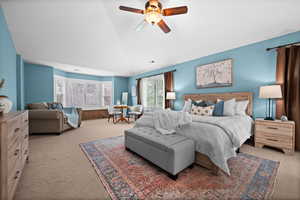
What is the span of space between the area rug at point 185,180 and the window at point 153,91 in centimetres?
379

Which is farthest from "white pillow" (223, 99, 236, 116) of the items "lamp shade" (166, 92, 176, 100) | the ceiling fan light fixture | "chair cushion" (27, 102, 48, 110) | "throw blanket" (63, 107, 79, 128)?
"chair cushion" (27, 102, 48, 110)

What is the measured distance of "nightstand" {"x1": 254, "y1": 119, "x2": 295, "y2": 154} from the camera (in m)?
2.30

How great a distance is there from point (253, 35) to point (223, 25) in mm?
778

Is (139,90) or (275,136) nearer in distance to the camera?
(275,136)

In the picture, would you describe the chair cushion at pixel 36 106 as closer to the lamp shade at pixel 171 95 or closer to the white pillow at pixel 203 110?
the lamp shade at pixel 171 95

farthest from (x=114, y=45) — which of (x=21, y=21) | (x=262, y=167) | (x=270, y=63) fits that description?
(x=262, y=167)

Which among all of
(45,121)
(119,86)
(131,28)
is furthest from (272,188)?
(119,86)

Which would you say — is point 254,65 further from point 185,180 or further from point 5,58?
point 5,58

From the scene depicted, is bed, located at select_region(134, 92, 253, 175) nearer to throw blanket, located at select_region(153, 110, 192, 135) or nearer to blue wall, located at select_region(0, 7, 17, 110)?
throw blanket, located at select_region(153, 110, 192, 135)

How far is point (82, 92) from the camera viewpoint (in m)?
6.61

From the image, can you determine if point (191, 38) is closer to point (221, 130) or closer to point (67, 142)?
point (221, 130)

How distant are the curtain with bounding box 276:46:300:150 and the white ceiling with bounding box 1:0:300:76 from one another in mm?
517

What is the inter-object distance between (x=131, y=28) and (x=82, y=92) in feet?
15.6

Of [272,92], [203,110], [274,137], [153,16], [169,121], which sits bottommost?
[274,137]
